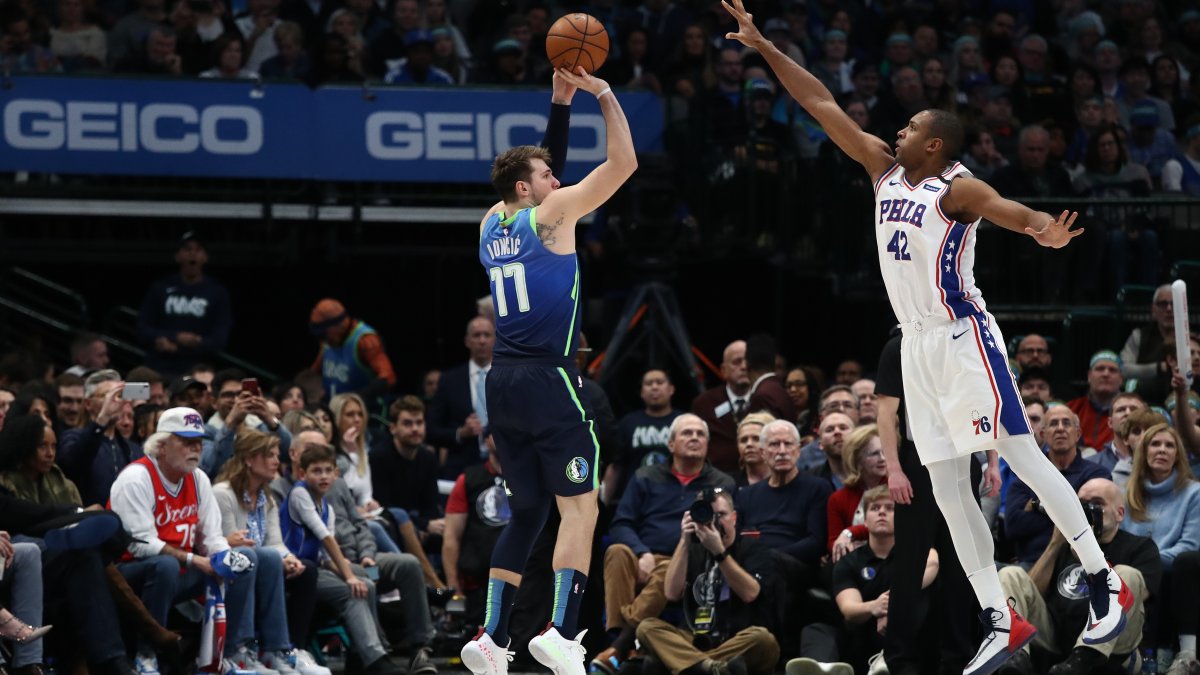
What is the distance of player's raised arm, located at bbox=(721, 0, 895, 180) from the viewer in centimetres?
895

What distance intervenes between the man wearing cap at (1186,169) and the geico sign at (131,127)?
822 centimetres

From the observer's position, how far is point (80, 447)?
460 inches

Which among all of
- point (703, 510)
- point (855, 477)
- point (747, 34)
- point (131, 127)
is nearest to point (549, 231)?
point (747, 34)

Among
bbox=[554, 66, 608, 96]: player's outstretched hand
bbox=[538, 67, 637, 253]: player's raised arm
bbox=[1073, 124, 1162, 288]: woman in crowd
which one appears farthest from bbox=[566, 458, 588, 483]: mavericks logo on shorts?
bbox=[1073, 124, 1162, 288]: woman in crowd

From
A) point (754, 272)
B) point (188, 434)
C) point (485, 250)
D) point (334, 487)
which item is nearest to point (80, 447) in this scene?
point (188, 434)

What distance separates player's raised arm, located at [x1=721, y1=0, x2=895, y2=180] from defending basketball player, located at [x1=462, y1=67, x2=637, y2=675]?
2.84ft

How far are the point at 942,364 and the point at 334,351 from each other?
7.86 m

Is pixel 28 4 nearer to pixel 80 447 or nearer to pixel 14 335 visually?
pixel 14 335

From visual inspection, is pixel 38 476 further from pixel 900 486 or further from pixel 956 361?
pixel 956 361

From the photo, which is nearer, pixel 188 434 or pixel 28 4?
pixel 188 434

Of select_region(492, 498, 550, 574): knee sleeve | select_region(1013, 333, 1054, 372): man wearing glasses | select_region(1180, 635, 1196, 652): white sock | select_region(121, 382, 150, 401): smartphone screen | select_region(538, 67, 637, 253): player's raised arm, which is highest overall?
select_region(538, 67, 637, 253): player's raised arm

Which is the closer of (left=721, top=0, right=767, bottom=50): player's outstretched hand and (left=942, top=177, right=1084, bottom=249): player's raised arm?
(left=942, top=177, right=1084, bottom=249): player's raised arm

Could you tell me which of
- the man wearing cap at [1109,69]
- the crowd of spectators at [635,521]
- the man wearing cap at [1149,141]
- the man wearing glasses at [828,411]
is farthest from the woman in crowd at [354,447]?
the man wearing cap at [1109,69]

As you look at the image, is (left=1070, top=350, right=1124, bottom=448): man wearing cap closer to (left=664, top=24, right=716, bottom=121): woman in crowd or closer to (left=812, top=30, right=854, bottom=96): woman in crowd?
(left=664, top=24, right=716, bottom=121): woman in crowd
